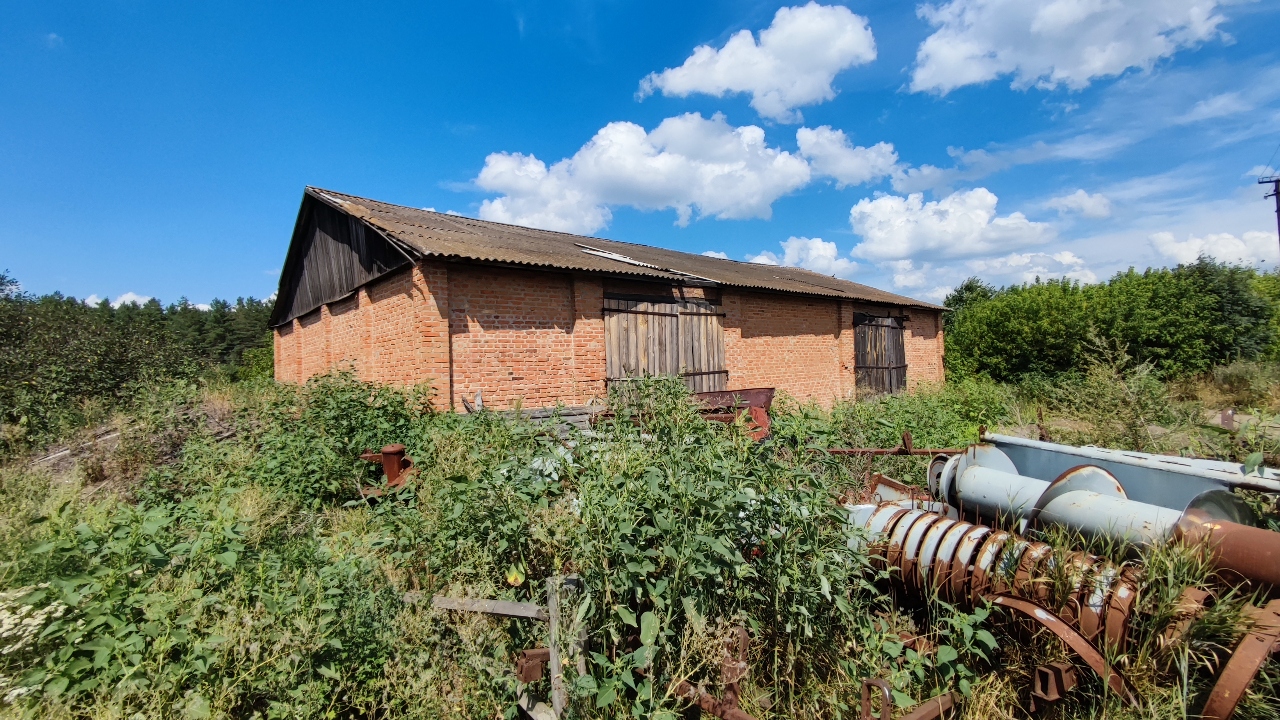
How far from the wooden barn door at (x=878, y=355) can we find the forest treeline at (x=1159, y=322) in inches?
125

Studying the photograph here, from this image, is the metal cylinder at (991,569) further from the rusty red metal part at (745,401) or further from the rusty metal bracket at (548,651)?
the rusty red metal part at (745,401)


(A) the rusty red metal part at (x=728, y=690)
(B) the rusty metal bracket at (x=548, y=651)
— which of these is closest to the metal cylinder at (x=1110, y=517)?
(A) the rusty red metal part at (x=728, y=690)

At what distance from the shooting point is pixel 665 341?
10.7 metres

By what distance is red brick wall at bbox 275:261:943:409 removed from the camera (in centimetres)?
797

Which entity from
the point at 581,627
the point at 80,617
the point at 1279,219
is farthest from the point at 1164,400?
the point at 1279,219

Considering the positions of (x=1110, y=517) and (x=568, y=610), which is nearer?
(x=568, y=610)

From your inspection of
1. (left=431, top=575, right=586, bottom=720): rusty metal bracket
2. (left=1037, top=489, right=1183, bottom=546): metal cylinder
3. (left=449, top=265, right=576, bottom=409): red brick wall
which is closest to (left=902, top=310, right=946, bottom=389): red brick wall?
(left=449, top=265, right=576, bottom=409): red brick wall

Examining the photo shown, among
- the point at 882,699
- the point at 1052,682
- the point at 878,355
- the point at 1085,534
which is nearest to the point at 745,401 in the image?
the point at 1085,534

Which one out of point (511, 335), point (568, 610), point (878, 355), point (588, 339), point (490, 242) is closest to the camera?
point (568, 610)

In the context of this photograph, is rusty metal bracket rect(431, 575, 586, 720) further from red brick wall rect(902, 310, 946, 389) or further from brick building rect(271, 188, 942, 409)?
red brick wall rect(902, 310, 946, 389)

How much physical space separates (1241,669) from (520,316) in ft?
26.5

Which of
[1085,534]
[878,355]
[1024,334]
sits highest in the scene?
[1024,334]

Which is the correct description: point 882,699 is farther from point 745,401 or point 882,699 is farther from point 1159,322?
point 1159,322

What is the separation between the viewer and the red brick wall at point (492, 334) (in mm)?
7969
